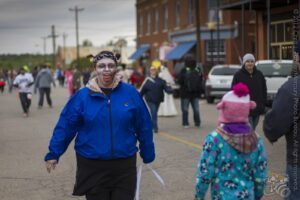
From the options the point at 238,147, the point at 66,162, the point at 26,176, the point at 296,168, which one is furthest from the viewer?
the point at 66,162

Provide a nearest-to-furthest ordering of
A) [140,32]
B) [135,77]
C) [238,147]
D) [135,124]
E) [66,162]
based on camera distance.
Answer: [238,147] → [135,124] → [66,162] → [135,77] → [140,32]

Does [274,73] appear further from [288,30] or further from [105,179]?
[105,179]

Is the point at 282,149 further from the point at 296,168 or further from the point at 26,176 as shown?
the point at 296,168

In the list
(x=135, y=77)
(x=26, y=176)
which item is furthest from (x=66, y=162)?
(x=135, y=77)

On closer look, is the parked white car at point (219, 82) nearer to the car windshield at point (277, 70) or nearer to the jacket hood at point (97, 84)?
the car windshield at point (277, 70)

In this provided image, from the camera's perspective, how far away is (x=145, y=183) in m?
8.15

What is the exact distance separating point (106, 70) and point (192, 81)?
1023 centimetres

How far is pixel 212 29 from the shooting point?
35.8m

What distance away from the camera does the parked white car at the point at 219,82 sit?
24.0 m

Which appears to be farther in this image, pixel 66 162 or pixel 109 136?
pixel 66 162

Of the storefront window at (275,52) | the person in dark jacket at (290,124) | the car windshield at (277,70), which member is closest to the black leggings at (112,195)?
the person in dark jacket at (290,124)

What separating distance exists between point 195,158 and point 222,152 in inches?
235

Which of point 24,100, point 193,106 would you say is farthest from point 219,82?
point 193,106

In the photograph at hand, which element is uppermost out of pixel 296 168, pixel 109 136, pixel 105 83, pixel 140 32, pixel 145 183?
pixel 140 32
